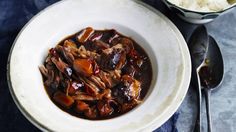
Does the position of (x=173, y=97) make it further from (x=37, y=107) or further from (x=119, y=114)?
(x=37, y=107)

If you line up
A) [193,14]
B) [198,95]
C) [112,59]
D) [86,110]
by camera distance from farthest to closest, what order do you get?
[193,14]
[198,95]
[112,59]
[86,110]

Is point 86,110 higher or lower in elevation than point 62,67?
lower

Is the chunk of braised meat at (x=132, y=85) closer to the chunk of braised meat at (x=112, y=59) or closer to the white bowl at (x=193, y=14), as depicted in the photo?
the chunk of braised meat at (x=112, y=59)

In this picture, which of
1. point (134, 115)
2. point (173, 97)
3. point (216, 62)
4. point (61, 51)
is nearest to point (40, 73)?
point (61, 51)

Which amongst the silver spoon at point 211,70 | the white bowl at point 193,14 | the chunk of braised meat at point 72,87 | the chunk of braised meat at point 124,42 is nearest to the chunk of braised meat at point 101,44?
the chunk of braised meat at point 124,42

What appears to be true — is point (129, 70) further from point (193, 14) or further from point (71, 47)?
point (193, 14)

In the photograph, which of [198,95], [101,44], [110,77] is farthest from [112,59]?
[198,95]
